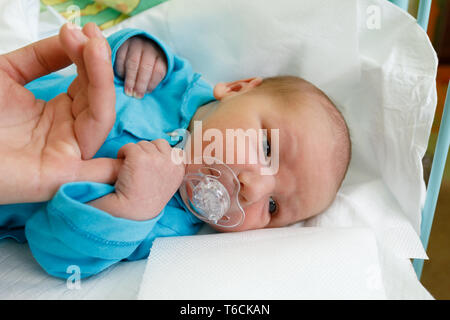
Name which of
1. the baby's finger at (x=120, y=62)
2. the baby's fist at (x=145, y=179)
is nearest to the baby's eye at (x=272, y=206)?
the baby's fist at (x=145, y=179)

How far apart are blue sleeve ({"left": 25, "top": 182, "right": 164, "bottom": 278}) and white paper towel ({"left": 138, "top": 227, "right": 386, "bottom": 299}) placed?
0.07m

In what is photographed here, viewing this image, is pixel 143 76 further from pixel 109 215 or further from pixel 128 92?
pixel 109 215

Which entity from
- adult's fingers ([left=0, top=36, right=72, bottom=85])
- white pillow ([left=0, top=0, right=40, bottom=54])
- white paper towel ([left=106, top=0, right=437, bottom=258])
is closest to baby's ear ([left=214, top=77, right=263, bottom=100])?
white paper towel ([left=106, top=0, right=437, bottom=258])

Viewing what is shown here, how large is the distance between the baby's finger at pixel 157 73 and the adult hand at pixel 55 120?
9.9 inches

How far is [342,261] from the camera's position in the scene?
2.32 feet

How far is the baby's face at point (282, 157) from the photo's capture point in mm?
841

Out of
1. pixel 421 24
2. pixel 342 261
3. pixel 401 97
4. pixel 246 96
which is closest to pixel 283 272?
pixel 342 261

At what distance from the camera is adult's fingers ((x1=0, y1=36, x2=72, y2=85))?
2.60 ft

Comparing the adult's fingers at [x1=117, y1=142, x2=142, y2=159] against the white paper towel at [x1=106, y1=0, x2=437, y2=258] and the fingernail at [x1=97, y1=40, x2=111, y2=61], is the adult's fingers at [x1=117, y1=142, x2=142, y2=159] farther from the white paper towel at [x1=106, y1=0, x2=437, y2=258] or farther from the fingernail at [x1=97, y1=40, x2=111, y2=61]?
the white paper towel at [x1=106, y1=0, x2=437, y2=258]

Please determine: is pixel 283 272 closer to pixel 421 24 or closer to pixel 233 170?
pixel 233 170

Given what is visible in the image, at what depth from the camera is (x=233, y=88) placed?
1051 mm

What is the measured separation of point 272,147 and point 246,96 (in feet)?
0.50

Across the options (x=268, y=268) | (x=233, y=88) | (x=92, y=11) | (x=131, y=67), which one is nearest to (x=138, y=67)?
(x=131, y=67)

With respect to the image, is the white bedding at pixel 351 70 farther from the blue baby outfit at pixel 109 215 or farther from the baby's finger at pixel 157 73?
the baby's finger at pixel 157 73
